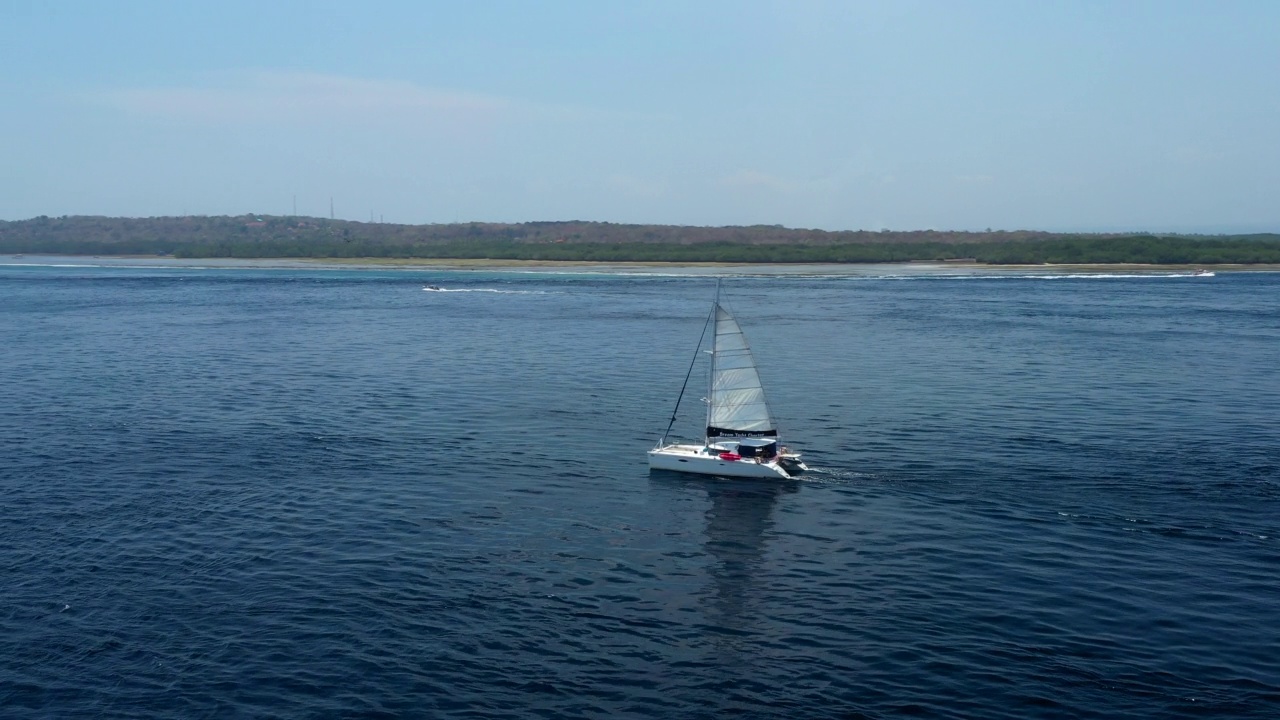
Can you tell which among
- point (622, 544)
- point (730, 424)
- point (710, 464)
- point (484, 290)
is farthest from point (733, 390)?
point (484, 290)

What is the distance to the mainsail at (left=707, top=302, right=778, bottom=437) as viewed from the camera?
154 ft

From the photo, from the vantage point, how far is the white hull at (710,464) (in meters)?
44.5

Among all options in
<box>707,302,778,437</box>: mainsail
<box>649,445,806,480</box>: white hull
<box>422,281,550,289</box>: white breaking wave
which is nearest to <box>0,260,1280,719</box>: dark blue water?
<box>649,445,806,480</box>: white hull

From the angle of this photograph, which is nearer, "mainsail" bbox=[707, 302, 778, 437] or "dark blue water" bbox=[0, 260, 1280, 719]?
"dark blue water" bbox=[0, 260, 1280, 719]

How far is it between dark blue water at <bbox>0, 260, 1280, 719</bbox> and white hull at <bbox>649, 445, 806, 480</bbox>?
0.90 m

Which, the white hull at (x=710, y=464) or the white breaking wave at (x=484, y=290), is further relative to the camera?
the white breaking wave at (x=484, y=290)

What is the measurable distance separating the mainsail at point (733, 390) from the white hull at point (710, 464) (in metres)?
1.68

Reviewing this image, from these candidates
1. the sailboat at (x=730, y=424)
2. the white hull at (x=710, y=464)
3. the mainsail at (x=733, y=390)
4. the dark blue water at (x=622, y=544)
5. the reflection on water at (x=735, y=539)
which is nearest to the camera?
the dark blue water at (x=622, y=544)

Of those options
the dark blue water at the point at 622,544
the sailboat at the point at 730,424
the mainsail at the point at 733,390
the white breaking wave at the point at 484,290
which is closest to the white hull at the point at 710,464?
the sailboat at the point at 730,424

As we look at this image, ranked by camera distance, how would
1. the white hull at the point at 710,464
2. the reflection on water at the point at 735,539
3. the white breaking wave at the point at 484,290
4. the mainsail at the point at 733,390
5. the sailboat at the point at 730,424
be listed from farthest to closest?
the white breaking wave at the point at 484,290 < the mainsail at the point at 733,390 < the sailboat at the point at 730,424 < the white hull at the point at 710,464 < the reflection on water at the point at 735,539

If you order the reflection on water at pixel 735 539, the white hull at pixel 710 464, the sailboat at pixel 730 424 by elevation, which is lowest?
the reflection on water at pixel 735 539

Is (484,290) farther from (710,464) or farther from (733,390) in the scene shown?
(710,464)

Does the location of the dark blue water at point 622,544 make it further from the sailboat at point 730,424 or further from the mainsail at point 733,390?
the mainsail at point 733,390

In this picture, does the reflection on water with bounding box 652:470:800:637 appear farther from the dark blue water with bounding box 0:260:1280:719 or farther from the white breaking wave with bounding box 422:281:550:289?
the white breaking wave with bounding box 422:281:550:289
